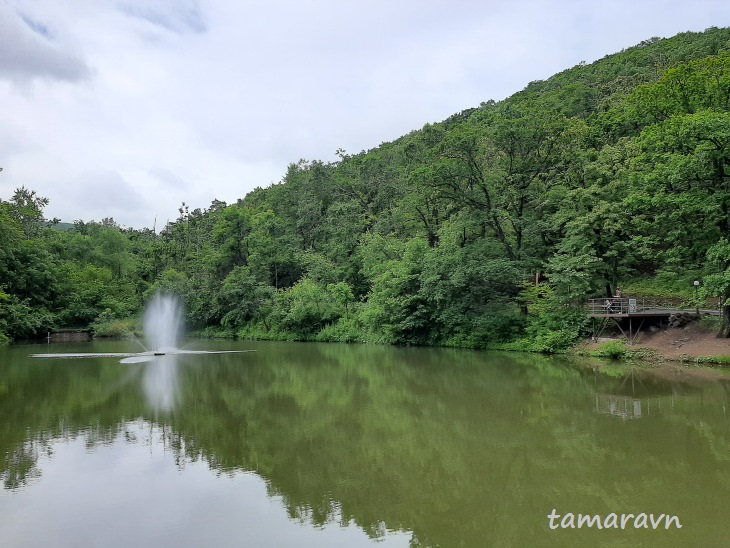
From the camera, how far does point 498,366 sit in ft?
68.5

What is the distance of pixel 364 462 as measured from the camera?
838cm

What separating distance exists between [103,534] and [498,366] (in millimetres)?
17300

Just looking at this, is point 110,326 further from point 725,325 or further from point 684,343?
point 725,325

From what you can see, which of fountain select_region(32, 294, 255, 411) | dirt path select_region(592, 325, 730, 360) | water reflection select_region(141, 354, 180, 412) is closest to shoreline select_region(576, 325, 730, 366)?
dirt path select_region(592, 325, 730, 360)

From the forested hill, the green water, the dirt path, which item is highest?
the forested hill

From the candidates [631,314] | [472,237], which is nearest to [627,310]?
[631,314]

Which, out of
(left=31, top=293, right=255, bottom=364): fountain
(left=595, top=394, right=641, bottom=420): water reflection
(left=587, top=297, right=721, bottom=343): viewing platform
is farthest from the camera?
(left=31, top=293, right=255, bottom=364): fountain

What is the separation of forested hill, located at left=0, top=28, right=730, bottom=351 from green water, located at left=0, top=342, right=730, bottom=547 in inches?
375

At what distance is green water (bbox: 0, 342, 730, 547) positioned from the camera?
19.6 ft

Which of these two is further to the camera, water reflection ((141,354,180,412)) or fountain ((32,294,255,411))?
fountain ((32,294,255,411))

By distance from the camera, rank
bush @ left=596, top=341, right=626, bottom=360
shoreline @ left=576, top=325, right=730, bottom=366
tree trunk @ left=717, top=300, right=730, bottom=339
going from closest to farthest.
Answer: shoreline @ left=576, top=325, right=730, bottom=366
tree trunk @ left=717, top=300, right=730, bottom=339
bush @ left=596, top=341, right=626, bottom=360

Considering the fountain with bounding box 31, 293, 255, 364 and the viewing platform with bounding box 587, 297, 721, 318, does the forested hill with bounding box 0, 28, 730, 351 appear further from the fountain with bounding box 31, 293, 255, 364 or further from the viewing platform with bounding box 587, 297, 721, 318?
the fountain with bounding box 31, 293, 255, 364

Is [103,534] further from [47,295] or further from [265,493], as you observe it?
[47,295]

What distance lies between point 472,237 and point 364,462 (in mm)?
25611
